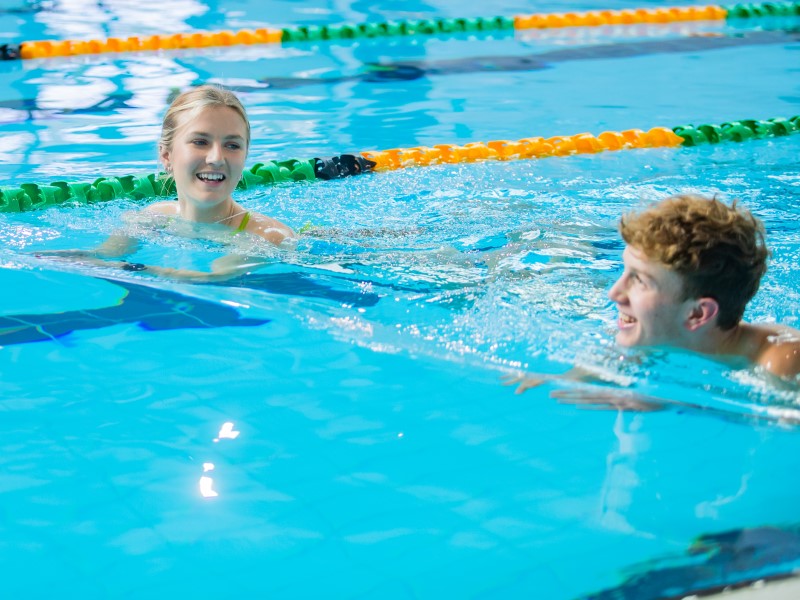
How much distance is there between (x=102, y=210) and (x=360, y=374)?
2.10 meters

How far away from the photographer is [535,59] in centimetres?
795

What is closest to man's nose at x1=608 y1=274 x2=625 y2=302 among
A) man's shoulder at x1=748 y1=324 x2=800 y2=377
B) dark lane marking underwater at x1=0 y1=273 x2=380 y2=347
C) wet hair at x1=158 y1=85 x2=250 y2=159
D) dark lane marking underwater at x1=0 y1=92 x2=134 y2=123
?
man's shoulder at x1=748 y1=324 x2=800 y2=377

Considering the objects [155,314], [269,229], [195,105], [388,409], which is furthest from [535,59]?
[388,409]

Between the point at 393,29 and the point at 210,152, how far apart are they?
539cm

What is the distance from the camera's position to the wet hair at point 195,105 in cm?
380

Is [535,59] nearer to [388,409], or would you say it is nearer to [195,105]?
[195,105]

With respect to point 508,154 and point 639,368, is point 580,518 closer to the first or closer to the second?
point 639,368

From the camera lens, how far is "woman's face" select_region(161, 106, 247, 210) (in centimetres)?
377

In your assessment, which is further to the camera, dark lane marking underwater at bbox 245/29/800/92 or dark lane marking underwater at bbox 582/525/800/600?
dark lane marking underwater at bbox 245/29/800/92

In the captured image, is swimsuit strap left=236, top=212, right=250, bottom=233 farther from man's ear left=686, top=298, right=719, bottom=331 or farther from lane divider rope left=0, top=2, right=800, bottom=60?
lane divider rope left=0, top=2, right=800, bottom=60

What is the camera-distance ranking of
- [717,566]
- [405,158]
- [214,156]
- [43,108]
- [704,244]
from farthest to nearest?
[43,108] → [405,158] → [214,156] → [704,244] → [717,566]

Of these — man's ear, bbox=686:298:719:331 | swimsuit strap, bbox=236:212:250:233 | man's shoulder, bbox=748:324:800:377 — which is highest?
man's ear, bbox=686:298:719:331

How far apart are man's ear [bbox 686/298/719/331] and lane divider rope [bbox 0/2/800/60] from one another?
6375 millimetres

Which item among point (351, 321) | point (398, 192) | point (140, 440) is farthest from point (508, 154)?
point (140, 440)
